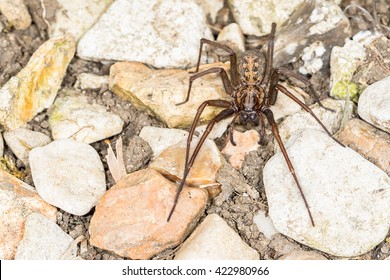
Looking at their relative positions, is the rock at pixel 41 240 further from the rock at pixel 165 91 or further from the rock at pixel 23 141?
the rock at pixel 165 91

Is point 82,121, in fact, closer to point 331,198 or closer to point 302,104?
point 302,104

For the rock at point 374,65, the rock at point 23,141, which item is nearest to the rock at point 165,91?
the rock at point 23,141

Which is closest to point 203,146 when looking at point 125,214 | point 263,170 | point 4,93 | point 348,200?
point 263,170

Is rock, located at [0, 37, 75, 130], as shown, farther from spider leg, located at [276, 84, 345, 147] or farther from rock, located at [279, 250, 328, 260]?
rock, located at [279, 250, 328, 260]

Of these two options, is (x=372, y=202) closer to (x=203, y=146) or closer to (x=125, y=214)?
(x=203, y=146)

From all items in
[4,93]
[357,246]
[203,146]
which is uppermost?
[4,93]

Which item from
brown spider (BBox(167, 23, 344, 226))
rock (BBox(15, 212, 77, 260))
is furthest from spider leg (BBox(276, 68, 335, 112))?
rock (BBox(15, 212, 77, 260))
